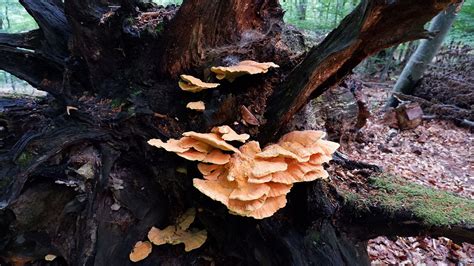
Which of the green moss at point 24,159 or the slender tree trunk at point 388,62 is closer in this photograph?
the green moss at point 24,159

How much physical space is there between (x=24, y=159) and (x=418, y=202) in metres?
3.21

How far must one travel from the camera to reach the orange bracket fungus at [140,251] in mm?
2596

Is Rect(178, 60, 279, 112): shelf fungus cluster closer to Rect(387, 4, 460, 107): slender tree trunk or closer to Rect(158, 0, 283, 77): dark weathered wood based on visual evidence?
Rect(158, 0, 283, 77): dark weathered wood

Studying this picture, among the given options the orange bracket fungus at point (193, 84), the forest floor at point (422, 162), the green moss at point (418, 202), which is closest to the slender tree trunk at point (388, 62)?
the forest floor at point (422, 162)

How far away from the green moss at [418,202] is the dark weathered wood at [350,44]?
35.9 inches

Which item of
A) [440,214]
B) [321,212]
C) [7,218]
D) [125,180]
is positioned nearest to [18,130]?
[7,218]

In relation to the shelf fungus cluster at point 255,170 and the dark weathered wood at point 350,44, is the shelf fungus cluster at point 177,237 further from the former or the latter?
the dark weathered wood at point 350,44

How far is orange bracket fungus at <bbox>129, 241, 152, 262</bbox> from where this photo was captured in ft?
8.52

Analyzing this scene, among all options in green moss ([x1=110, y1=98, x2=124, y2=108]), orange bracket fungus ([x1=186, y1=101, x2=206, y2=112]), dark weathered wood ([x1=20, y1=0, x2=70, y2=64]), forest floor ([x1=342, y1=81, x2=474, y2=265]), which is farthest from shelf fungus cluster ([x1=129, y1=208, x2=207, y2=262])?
forest floor ([x1=342, y1=81, x2=474, y2=265])

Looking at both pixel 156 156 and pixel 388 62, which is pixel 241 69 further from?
pixel 388 62

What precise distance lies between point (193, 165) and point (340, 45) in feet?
4.57

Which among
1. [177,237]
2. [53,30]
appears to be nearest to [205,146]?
[177,237]

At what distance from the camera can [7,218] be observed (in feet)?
8.44

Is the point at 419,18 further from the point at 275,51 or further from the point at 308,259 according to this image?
the point at 308,259
